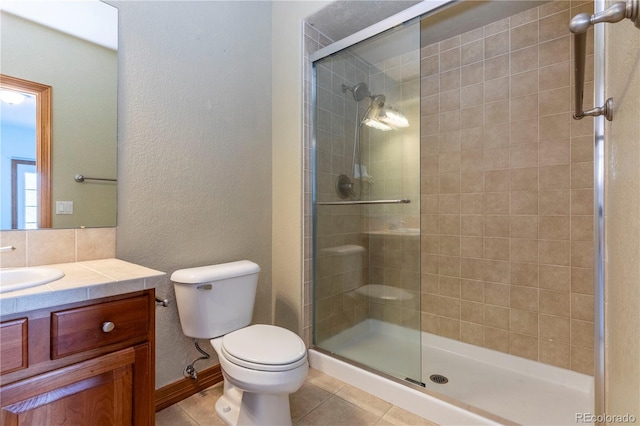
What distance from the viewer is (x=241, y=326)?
1611 mm

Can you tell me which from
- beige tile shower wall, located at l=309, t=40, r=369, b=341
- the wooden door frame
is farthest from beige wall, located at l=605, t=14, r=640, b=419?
the wooden door frame

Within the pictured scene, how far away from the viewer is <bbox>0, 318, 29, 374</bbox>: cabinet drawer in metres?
0.72

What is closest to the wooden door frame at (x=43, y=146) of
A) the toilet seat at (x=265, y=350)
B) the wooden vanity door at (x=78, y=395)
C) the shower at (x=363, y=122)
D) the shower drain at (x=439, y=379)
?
the wooden vanity door at (x=78, y=395)

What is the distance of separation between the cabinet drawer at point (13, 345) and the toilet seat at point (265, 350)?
2.17ft

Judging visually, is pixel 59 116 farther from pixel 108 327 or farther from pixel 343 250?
pixel 343 250

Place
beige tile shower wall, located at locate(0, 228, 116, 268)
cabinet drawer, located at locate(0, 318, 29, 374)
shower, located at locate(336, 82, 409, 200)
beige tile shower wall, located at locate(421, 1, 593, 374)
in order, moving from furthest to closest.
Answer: shower, located at locate(336, 82, 409, 200) → beige tile shower wall, located at locate(421, 1, 593, 374) → beige tile shower wall, located at locate(0, 228, 116, 268) → cabinet drawer, located at locate(0, 318, 29, 374)

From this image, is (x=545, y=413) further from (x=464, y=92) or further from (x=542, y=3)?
(x=542, y=3)

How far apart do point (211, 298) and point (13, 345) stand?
0.77 metres

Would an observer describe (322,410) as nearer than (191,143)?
Yes

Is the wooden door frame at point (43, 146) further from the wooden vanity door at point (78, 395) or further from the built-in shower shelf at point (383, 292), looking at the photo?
the built-in shower shelf at point (383, 292)

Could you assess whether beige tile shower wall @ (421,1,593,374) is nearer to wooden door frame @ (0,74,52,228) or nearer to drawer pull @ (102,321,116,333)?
drawer pull @ (102,321,116,333)

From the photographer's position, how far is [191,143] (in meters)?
1.62

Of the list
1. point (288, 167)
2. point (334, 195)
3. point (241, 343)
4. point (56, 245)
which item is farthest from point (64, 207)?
point (334, 195)

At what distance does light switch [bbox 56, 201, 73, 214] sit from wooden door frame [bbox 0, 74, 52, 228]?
0.09 ft
